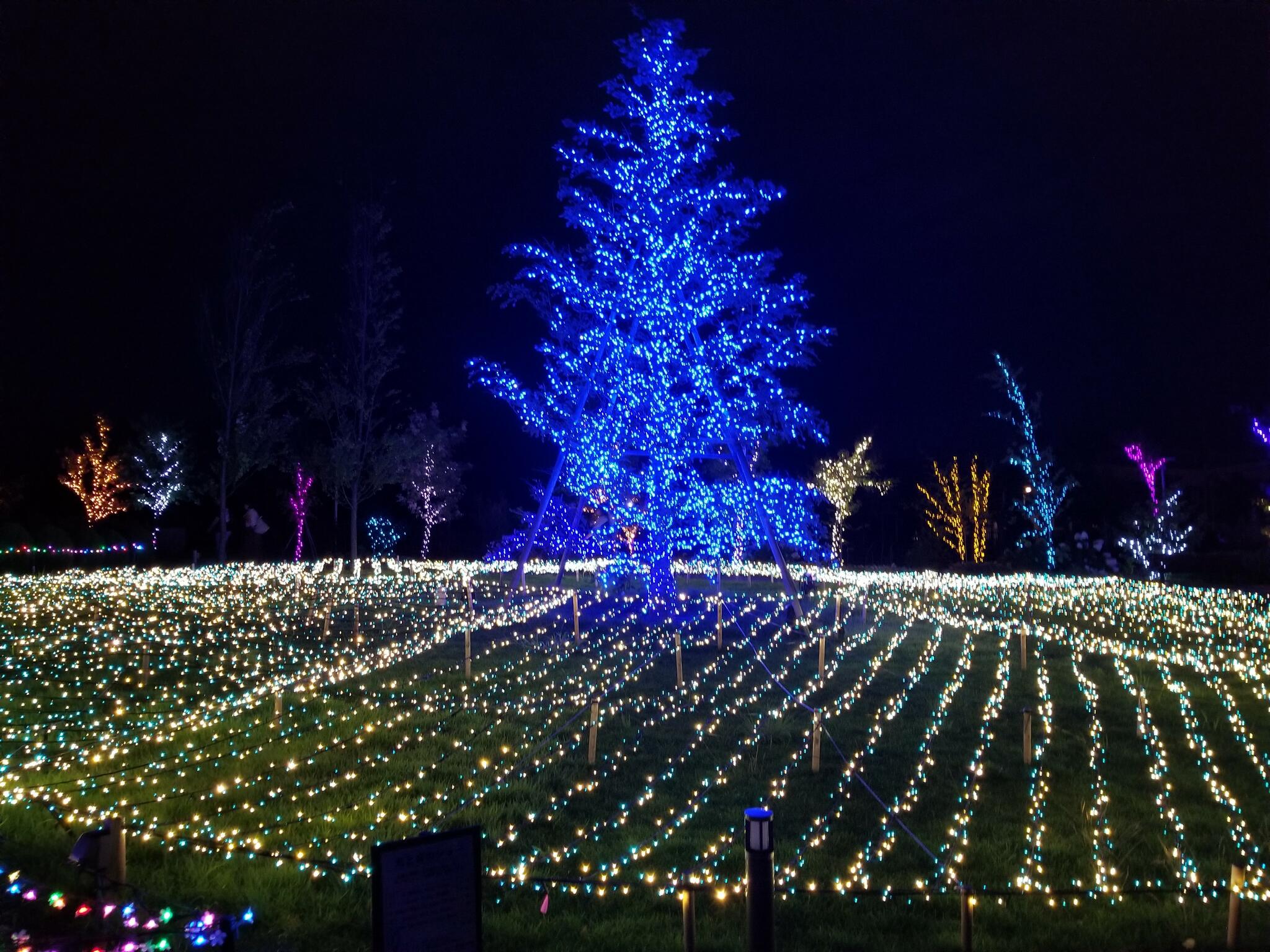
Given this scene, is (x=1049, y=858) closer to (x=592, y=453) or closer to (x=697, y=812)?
(x=697, y=812)

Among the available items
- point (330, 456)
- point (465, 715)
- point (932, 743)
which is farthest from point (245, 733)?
point (330, 456)

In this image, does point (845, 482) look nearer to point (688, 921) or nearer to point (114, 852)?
point (688, 921)

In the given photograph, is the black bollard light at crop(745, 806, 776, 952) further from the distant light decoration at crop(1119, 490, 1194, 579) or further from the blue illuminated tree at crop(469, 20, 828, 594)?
the distant light decoration at crop(1119, 490, 1194, 579)

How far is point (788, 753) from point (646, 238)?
28.3 ft

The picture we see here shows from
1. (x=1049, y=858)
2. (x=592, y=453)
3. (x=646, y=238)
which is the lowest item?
(x=1049, y=858)

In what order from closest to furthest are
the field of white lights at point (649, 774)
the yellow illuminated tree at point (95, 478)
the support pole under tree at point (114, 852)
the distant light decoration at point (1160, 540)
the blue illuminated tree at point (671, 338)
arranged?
the support pole under tree at point (114, 852) → the field of white lights at point (649, 774) → the blue illuminated tree at point (671, 338) → the distant light decoration at point (1160, 540) → the yellow illuminated tree at point (95, 478)

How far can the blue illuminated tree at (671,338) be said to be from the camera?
13.5 m

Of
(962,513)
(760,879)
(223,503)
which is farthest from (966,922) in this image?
(962,513)

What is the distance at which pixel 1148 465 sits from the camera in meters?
27.9

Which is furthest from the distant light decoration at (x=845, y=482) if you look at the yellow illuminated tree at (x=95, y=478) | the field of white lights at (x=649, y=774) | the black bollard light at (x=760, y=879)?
the black bollard light at (x=760, y=879)

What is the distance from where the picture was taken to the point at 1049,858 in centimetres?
499

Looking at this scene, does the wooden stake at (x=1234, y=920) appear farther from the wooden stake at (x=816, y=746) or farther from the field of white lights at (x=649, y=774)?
the wooden stake at (x=816, y=746)

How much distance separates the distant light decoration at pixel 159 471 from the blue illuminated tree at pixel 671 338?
2092 centimetres

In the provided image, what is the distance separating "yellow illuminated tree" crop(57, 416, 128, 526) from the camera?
32.2 m
